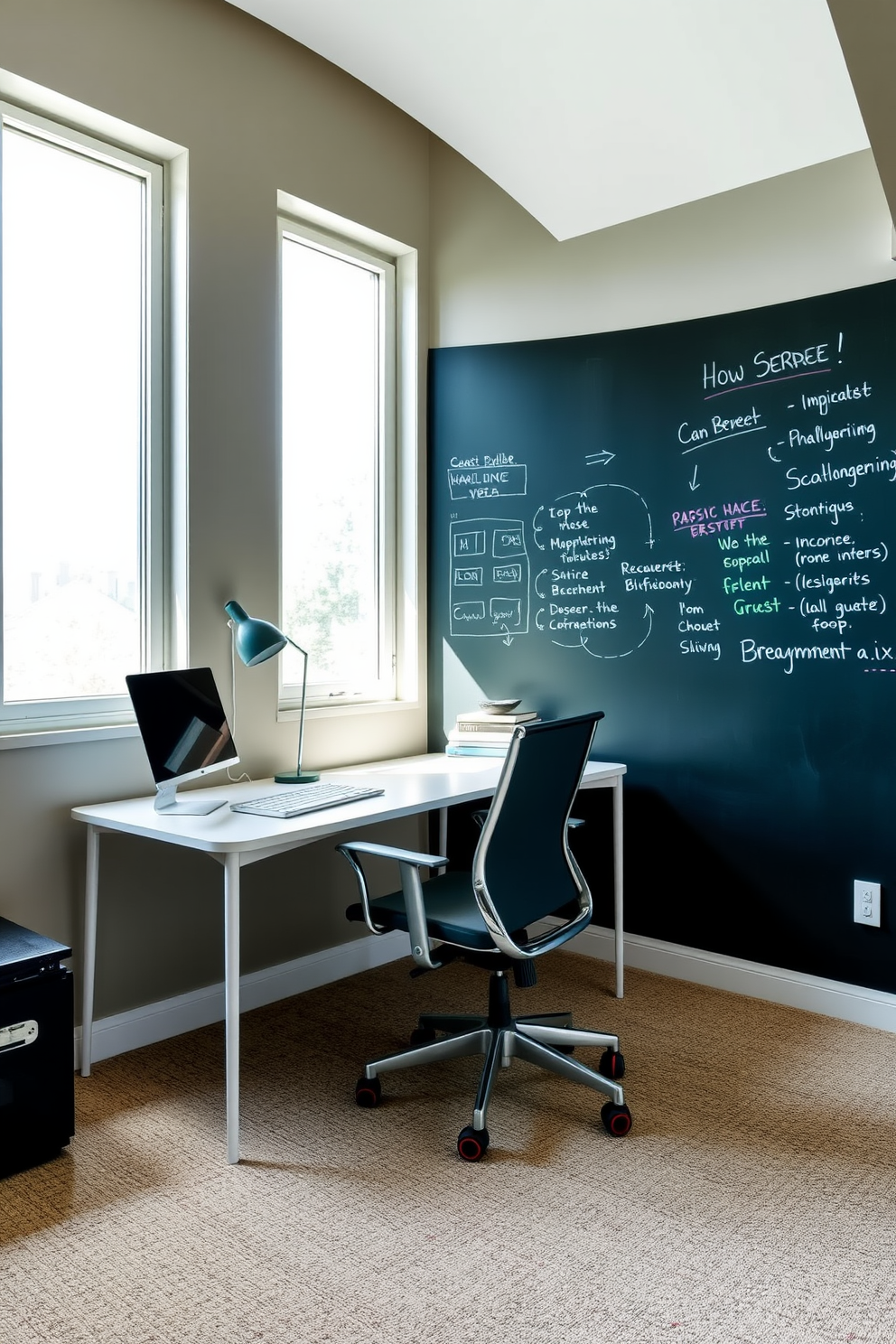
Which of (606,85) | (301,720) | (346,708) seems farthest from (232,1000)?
(606,85)

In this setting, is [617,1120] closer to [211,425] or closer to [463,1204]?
[463,1204]

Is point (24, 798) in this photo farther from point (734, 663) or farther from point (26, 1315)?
point (734, 663)

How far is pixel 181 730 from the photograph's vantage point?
2.58 m

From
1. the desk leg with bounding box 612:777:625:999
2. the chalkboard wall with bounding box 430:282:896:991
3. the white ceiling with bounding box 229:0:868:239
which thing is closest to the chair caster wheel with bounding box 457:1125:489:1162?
the desk leg with bounding box 612:777:625:999

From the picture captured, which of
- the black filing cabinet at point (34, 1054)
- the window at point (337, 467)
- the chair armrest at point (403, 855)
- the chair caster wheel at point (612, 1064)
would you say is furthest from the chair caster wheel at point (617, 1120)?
the window at point (337, 467)

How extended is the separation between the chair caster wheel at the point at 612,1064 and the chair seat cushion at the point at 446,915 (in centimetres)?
56

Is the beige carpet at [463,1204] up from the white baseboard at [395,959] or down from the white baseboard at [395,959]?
down

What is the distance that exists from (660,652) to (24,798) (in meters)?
2.04

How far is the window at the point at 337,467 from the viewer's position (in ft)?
11.3

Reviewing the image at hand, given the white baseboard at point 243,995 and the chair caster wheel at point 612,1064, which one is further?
the white baseboard at point 243,995

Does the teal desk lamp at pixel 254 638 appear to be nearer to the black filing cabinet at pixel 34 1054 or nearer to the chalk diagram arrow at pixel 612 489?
the black filing cabinet at pixel 34 1054

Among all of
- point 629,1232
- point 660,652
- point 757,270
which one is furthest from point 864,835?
point 757,270

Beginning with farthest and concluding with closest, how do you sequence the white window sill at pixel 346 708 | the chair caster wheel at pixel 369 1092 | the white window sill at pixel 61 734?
the white window sill at pixel 346 708 → the white window sill at pixel 61 734 → the chair caster wheel at pixel 369 1092

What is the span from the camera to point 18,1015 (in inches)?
84.3
